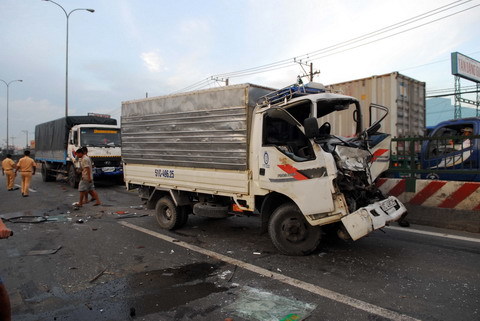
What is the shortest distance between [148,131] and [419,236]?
5.34 m

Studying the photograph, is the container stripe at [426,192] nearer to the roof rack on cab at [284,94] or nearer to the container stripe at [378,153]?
the container stripe at [378,153]

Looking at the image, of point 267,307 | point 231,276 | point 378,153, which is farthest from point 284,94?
point 267,307

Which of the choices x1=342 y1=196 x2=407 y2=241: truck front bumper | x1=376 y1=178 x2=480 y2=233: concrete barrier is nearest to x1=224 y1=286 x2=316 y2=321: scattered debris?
x1=342 y1=196 x2=407 y2=241: truck front bumper

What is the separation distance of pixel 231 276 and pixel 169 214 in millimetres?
2914

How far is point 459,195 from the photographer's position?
6398 mm

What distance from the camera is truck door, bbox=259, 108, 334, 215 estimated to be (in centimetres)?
450

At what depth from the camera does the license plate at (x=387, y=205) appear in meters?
4.70

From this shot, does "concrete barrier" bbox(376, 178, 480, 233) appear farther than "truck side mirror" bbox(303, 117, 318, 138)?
Yes

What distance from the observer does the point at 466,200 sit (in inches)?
248

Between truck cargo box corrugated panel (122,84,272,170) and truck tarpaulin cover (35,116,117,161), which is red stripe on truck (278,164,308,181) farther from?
truck tarpaulin cover (35,116,117,161)

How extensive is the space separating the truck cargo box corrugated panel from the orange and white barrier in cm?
262

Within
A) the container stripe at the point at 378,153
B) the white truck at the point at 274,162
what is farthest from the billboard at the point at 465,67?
the container stripe at the point at 378,153

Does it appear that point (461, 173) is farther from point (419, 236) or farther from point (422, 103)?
point (422, 103)

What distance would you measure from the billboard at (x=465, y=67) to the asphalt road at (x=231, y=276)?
2505 cm
